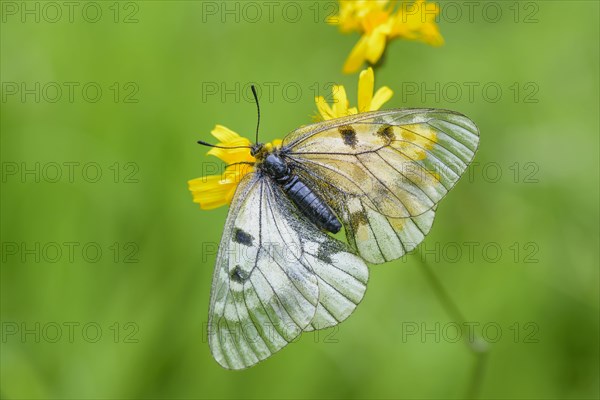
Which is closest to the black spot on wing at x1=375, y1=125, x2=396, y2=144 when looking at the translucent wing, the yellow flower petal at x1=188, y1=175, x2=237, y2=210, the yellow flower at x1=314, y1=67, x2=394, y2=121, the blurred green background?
the yellow flower at x1=314, y1=67, x2=394, y2=121

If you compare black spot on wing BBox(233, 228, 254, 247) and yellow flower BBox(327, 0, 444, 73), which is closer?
black spot on wing BBox(233, 228, 254, 247)

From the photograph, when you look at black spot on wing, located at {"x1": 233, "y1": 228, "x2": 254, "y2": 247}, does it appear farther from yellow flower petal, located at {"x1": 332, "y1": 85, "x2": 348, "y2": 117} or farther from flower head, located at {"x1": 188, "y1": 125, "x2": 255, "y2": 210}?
yellow flower petal, located at {"x1": 332, "y1": 85, "x2": 348, "y2": 117}

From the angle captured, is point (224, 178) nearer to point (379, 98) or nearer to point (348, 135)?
point (348, 135)

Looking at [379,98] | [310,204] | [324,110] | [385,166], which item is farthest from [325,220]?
[379,98]

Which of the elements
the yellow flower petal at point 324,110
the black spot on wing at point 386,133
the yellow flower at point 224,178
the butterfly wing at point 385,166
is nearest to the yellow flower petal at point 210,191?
the yellow flower at point 224,178

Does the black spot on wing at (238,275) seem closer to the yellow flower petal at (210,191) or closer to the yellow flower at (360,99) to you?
the yellow flower petal at (210,191)

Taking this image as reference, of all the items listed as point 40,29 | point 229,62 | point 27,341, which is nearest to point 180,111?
point 229,62

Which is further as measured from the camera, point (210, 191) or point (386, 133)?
point (210, 191)
